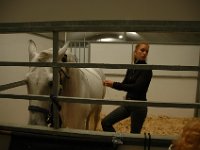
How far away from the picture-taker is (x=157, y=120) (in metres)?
4.19

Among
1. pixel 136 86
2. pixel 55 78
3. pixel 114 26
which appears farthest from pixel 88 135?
pixel 136 86

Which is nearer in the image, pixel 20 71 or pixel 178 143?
pixel 178 143

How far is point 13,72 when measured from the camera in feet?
10.7

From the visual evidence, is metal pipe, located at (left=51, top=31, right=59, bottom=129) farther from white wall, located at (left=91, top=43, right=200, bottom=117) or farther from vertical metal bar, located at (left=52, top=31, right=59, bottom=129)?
white wall, located at (left=91, top=43, right=200, bottom=117)

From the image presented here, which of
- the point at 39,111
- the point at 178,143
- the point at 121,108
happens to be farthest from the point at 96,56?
the point at 178,143

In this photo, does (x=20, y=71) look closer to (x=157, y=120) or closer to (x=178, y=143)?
(x=157, y=120)

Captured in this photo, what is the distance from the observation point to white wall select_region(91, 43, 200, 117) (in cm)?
429

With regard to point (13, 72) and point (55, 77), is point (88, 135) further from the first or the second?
point (13, 72)

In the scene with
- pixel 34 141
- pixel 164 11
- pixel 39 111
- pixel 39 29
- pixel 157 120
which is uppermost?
pixel 164 11

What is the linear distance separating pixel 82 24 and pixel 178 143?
2.23ft

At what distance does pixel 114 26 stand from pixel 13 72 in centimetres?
246

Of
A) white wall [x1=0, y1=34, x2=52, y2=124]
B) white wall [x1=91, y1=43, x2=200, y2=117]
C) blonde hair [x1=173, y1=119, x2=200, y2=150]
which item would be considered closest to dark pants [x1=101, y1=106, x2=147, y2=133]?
blonde hair [x1=173, y1=119, x2=200, y2=150]

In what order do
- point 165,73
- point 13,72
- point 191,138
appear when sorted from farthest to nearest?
point 165,73 < point 13,72 < point 191,138

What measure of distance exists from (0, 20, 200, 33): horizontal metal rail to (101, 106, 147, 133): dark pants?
1.08 metres
